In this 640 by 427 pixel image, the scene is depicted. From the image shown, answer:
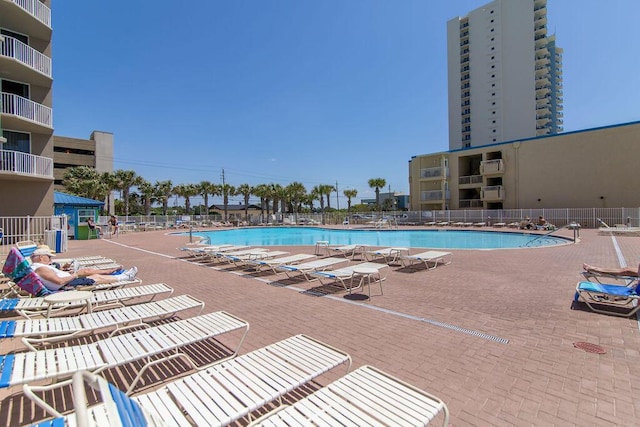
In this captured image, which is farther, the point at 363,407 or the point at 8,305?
the point at 8,305

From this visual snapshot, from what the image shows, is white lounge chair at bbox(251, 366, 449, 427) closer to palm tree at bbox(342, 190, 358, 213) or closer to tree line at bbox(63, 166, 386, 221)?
tree line at bbox(63, 166, 386, 221)

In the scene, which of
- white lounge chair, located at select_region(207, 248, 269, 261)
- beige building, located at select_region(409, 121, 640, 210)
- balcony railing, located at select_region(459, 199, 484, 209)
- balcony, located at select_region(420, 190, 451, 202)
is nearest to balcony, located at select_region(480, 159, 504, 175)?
beige building, located at select_region(409, 121, 640, 210)

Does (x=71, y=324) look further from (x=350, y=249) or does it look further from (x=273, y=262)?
(x=350, y=249)

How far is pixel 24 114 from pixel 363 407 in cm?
2029

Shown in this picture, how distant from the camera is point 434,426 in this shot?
270 cm

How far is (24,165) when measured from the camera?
1506 centimetres

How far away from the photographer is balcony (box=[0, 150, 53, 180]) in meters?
14.2

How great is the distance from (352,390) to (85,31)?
72.8 ft

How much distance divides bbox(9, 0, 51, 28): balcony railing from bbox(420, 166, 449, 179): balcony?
3564 cm

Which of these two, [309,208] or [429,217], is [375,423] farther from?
[309,208]

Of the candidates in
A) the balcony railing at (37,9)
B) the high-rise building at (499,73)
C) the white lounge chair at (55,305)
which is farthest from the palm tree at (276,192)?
the white lounge chair at (55,305)

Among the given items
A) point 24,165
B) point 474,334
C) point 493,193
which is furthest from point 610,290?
point 493,193

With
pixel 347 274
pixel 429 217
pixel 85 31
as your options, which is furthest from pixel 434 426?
pixel 429 217

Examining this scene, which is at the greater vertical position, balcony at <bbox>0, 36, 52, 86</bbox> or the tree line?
balcony at <bbox>0, 36, 52, 86</bbox>
